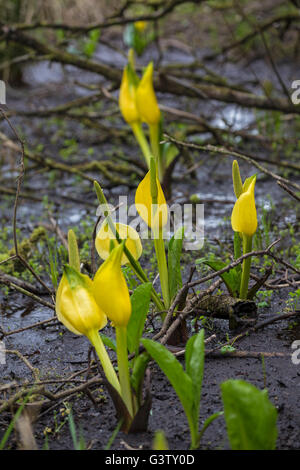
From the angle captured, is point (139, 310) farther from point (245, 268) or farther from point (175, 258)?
point (245, 268)

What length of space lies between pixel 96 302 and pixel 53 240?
6.27 ft

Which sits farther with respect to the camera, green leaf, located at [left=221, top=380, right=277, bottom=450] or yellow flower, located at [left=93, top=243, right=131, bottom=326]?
yellow flower, located at [left=93, top=243, right=131, bottom=326]

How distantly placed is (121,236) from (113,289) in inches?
20.2

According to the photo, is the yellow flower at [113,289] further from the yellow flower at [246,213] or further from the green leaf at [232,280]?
the green leaf at [232,280]

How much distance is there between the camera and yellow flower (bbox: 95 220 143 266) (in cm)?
Answer: 180

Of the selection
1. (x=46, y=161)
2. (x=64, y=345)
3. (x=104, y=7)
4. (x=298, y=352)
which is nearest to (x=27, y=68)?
(x=104, y=7)

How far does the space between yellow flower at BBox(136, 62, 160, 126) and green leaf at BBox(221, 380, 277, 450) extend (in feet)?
5.97

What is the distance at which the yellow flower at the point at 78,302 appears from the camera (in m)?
1.43

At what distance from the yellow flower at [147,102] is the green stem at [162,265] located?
108 centimetres

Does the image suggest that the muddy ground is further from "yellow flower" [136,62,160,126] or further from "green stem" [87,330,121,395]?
"yellow flower" [136,62,160,126]

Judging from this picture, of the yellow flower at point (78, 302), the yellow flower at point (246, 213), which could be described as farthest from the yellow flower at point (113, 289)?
the yellow flower at point (246, 213)

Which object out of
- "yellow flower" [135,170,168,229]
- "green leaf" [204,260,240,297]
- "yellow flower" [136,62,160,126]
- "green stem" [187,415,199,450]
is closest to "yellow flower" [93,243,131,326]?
"green stem" [187,415,199,450]

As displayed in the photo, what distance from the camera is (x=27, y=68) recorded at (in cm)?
677
